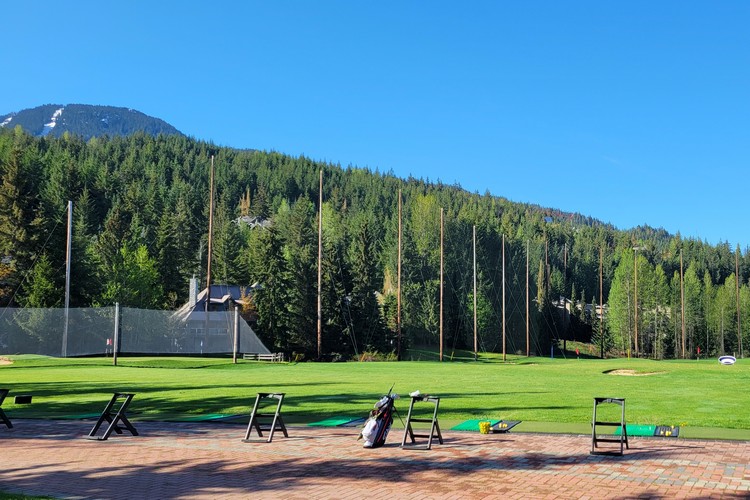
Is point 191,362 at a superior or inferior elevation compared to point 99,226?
inferior

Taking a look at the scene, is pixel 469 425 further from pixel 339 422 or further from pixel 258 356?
pixel 258 356

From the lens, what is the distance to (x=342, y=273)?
225 feet

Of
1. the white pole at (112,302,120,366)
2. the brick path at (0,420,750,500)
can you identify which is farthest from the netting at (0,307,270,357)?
the brick path at (0,420,750,500)

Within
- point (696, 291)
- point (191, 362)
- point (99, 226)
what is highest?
point (99, 226)

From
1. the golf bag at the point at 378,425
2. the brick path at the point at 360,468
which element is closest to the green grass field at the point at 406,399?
the brick path at the point at 360,468

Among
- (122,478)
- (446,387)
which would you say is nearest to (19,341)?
(446,387)

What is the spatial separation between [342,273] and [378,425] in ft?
189

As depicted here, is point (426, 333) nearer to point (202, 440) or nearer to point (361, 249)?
point (361, 249)

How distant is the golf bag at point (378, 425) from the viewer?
10930 millimetres

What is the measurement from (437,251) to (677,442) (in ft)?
251

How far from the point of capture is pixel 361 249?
74.8 metres

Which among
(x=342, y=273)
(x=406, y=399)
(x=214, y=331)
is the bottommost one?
(x=406, y=399)

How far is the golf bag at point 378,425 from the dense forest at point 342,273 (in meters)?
48.4

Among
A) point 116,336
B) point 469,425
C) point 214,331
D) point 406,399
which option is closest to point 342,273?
point 214,331
